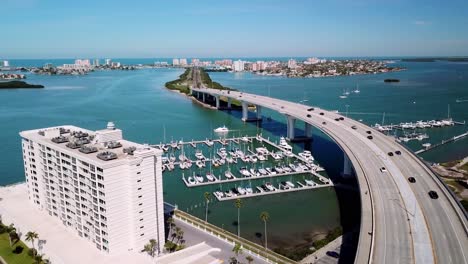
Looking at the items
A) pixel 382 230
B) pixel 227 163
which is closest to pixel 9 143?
pixel 227 163

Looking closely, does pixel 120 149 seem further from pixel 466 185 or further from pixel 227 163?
pixel 466 185

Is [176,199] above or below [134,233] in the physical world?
below

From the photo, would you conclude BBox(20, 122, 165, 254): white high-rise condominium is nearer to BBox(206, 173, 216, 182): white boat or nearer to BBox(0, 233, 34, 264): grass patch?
Answer: BBox(0, 233, 34, 264): grass patch

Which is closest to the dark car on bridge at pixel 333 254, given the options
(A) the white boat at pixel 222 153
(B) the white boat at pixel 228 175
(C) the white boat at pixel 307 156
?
(B) the white boat at pixel 228 175

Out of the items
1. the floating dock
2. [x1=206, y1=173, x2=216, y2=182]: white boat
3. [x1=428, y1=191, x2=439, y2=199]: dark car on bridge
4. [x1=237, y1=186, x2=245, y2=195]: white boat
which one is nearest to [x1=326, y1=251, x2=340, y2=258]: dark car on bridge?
[x1=428, y1=191, x2=439, y2=199]: dark car on bridge

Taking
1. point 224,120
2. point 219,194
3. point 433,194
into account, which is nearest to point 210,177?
point 219,194

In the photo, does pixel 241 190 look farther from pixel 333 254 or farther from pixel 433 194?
pixel 433 194
